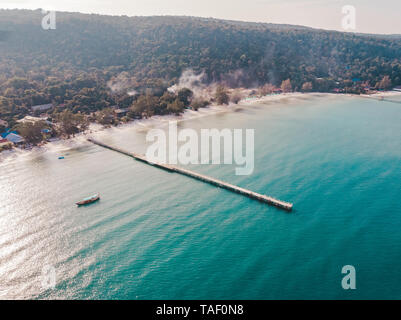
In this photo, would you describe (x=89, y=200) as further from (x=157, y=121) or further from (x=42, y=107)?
(x=42, y=107)

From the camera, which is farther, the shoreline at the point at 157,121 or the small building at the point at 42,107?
the small building at the point at 42,107

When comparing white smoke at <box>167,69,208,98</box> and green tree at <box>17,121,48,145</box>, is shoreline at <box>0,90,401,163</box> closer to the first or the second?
green tree at <box>17,121,48,145</box>

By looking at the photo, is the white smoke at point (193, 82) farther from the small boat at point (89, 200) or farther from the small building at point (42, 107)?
the small boat at point (89, 200)

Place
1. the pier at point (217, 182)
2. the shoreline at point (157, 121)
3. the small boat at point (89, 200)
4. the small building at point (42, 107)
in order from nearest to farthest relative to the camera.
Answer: the pier at point (217, 182)
the small boat at point (89, 200)
the shoreline at point (157, 121)
the small building at point (42, 107)

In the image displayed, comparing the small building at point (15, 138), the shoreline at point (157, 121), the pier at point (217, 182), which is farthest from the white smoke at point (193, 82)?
the small building at point (15, 138)

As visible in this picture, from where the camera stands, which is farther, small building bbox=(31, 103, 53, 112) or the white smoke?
the white smoke

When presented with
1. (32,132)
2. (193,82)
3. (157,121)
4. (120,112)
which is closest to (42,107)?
(120,112)

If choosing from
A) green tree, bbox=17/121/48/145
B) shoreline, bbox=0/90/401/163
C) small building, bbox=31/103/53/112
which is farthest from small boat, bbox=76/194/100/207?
small building, bbox=31/103/53/112
